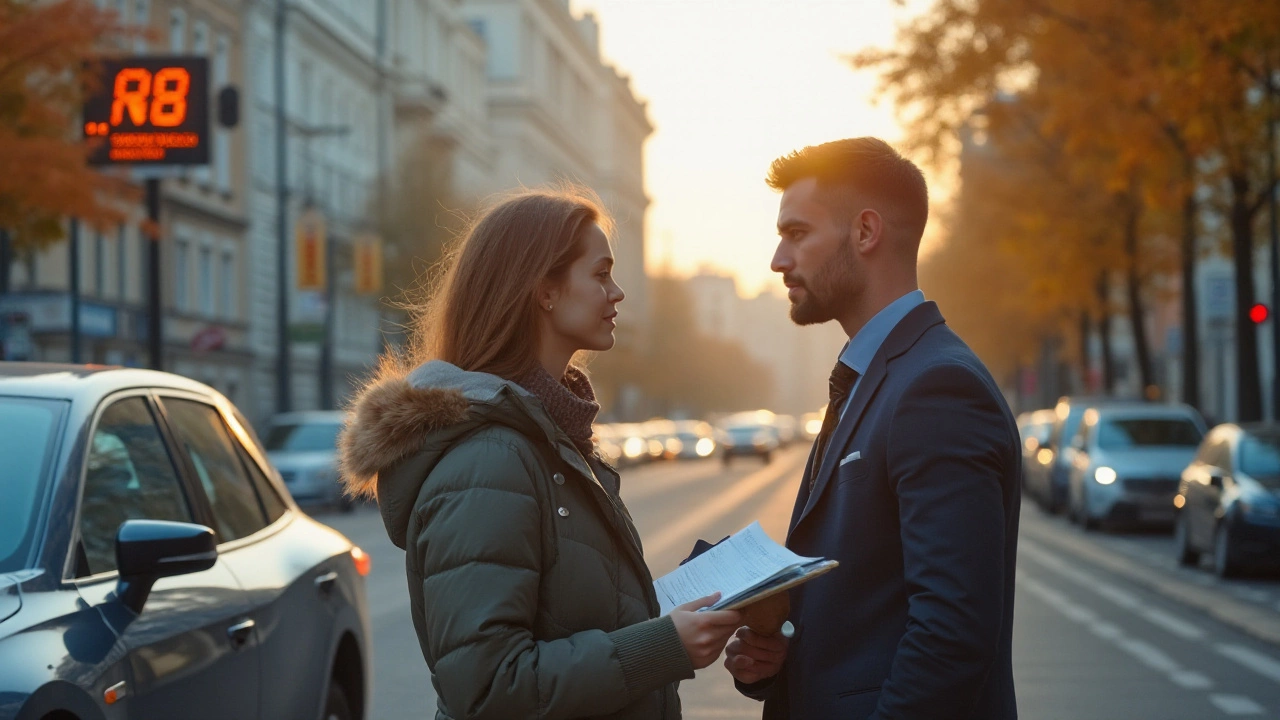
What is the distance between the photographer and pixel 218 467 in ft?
18.6

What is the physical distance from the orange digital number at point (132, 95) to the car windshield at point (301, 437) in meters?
10.9

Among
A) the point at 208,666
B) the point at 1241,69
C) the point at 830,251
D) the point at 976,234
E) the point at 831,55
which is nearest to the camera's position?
the point at 830,251

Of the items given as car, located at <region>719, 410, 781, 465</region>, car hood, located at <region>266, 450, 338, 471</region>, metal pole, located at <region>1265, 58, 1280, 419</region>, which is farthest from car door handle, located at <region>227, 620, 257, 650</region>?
car, located at <region>719, 410, 781, 465</region>

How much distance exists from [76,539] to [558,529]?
5.57 ft

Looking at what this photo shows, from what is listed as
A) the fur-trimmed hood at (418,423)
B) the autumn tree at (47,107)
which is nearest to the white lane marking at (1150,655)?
the fur-trimmed hood at (418,423)

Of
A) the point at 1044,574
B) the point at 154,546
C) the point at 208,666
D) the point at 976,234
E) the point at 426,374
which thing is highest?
the point at 976,234

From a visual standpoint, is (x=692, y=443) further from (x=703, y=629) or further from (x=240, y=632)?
(x=703, y=629)

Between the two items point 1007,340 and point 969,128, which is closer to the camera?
point 969,128

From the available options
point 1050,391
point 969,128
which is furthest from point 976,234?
point 1050,391

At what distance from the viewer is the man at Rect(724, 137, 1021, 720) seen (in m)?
3.24

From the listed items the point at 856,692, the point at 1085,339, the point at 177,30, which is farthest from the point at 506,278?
the point at 1085,339

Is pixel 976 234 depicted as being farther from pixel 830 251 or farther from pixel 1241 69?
pixel 830 251

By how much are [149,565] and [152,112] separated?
17114 mm

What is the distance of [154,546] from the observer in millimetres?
4434
